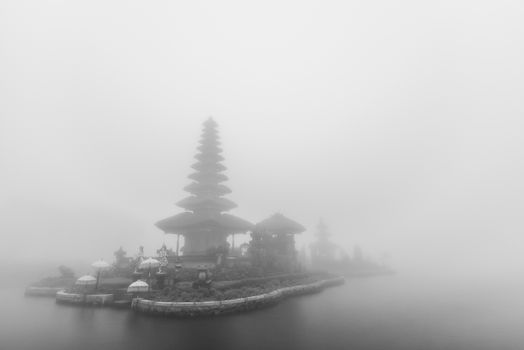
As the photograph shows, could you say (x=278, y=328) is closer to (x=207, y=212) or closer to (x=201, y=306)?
(x=201, y=306)

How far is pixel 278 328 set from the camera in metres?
16.6

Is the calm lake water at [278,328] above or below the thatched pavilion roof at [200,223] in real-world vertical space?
below

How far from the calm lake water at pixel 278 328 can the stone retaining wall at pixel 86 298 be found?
3.04 ft

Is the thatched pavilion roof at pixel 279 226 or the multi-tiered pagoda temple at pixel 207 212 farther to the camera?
the thatched pavilion roof at pixel 279 226

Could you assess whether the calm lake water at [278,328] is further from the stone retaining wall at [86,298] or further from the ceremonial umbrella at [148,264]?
the ceremonial umbrella at [148,264]

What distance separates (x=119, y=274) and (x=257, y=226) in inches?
740

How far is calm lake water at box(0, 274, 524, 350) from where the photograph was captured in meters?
14.1

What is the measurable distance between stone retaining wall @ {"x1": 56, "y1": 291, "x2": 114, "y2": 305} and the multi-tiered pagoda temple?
38.0ft

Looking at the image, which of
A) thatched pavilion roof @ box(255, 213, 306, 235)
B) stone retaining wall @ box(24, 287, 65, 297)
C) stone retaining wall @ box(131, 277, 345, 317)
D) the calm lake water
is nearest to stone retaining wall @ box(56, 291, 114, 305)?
the calm lake water

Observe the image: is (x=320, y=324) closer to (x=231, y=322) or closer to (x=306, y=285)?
(x=231, y=322)

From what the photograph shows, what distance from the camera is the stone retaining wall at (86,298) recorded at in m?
22.2

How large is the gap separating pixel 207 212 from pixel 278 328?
2711 cm

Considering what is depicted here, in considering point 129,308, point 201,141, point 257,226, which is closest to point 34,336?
point 129,308

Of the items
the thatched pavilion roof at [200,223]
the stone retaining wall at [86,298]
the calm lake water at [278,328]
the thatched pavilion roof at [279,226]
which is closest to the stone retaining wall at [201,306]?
the calm lake water at [278,328]
